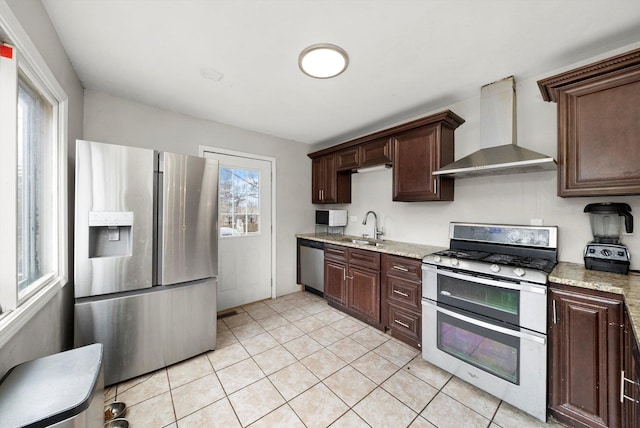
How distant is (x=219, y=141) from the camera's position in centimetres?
305

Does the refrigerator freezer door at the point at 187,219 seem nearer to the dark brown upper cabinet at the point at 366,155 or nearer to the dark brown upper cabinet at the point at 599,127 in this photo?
the dark brown upper cabinet at the point at 366,155

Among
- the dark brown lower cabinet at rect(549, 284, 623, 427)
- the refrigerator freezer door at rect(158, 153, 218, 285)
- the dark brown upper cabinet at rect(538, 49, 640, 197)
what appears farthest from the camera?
the refrigerator freezer door at rect(158, 153, 218, 285)

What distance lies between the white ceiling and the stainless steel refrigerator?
700 mm

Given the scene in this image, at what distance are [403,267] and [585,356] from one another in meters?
1.24

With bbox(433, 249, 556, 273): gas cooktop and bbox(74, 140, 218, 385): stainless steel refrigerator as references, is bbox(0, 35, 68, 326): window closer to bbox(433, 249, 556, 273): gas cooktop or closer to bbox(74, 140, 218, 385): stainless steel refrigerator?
bbox(74, 140, 218, 385): stainless steel refrigerator

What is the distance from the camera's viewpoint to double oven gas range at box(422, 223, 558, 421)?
A: 1.53 meters

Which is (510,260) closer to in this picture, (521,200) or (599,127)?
(521,200)

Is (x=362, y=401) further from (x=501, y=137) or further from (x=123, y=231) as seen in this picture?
(x=501, y=137)

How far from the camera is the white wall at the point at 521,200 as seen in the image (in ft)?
6.07

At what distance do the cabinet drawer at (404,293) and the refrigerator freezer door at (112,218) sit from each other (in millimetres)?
2168

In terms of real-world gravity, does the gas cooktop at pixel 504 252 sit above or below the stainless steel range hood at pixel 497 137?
below

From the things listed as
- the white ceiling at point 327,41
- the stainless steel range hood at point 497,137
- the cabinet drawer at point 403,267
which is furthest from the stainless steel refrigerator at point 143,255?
A: the stainless steel range hood at point 497,137

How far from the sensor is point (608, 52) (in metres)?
1.71

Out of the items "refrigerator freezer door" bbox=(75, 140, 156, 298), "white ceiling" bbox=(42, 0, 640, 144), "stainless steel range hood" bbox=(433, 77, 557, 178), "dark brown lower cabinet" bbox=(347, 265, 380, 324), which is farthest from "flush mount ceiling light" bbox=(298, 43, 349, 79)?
"dark brown lower cabinet" bbox=(347, 265, 380, 324)
